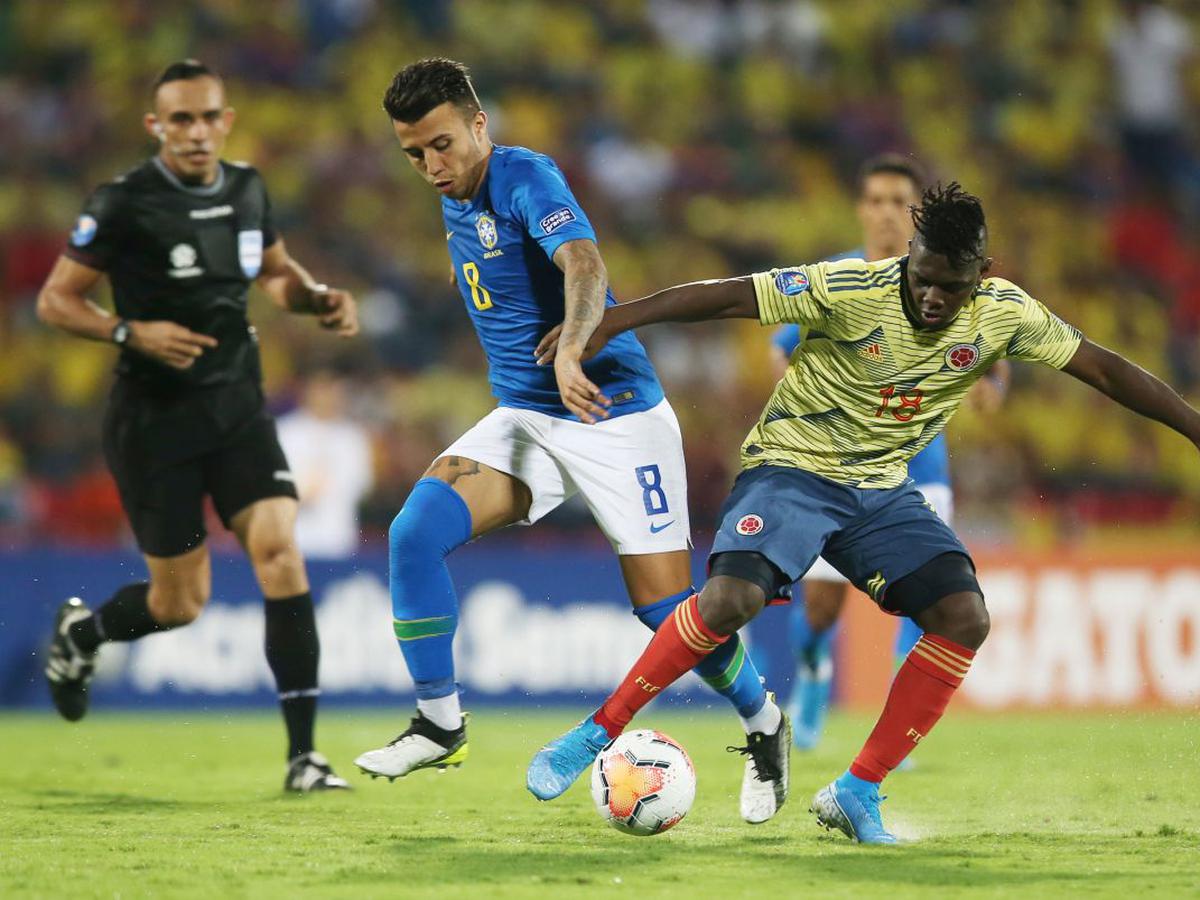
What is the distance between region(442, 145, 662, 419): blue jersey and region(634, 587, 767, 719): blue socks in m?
0.66

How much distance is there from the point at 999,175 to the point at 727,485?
514 cm

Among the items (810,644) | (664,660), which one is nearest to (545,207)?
(664,660)

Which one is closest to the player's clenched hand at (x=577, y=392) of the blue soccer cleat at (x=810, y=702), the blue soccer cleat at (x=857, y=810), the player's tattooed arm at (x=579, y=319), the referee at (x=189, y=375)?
the player's tattooed arm at (x=579, y=319)

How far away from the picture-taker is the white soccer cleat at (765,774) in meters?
5.24

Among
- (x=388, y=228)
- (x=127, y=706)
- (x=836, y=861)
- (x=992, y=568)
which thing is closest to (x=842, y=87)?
(x=388, y=228)

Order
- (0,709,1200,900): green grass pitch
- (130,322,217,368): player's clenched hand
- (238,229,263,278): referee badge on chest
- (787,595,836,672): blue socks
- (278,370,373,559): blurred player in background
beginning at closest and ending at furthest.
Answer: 1. (0,709,1200,900): green grass pitch
2. (130,322,217,368): player's clenched hand
3. (238,229,263,278): referee badge on chest
4. (787,595,836,672): blue socks
5. (278,370,373,559): blurred player in background

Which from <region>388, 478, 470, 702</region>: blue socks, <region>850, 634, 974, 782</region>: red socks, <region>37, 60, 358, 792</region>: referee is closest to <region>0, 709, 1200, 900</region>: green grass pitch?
<region>850, 634, 974, 782</region>: red socks

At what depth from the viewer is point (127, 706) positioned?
1020 centimetres

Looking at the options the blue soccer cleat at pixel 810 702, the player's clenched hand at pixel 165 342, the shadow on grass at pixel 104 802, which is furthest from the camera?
the blue soccer cleat at pixel 810 702

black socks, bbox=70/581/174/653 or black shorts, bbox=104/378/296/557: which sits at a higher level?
black shorts, bbox=104/378/296/557

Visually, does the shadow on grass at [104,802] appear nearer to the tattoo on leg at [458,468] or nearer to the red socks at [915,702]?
the tattoo on leg at [458,468]

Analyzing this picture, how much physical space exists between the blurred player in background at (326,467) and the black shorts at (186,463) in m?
4.49

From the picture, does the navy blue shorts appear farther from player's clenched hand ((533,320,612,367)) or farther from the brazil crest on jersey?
player's clenched hand ((533,320,612,367))

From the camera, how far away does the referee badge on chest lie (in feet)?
21.5
